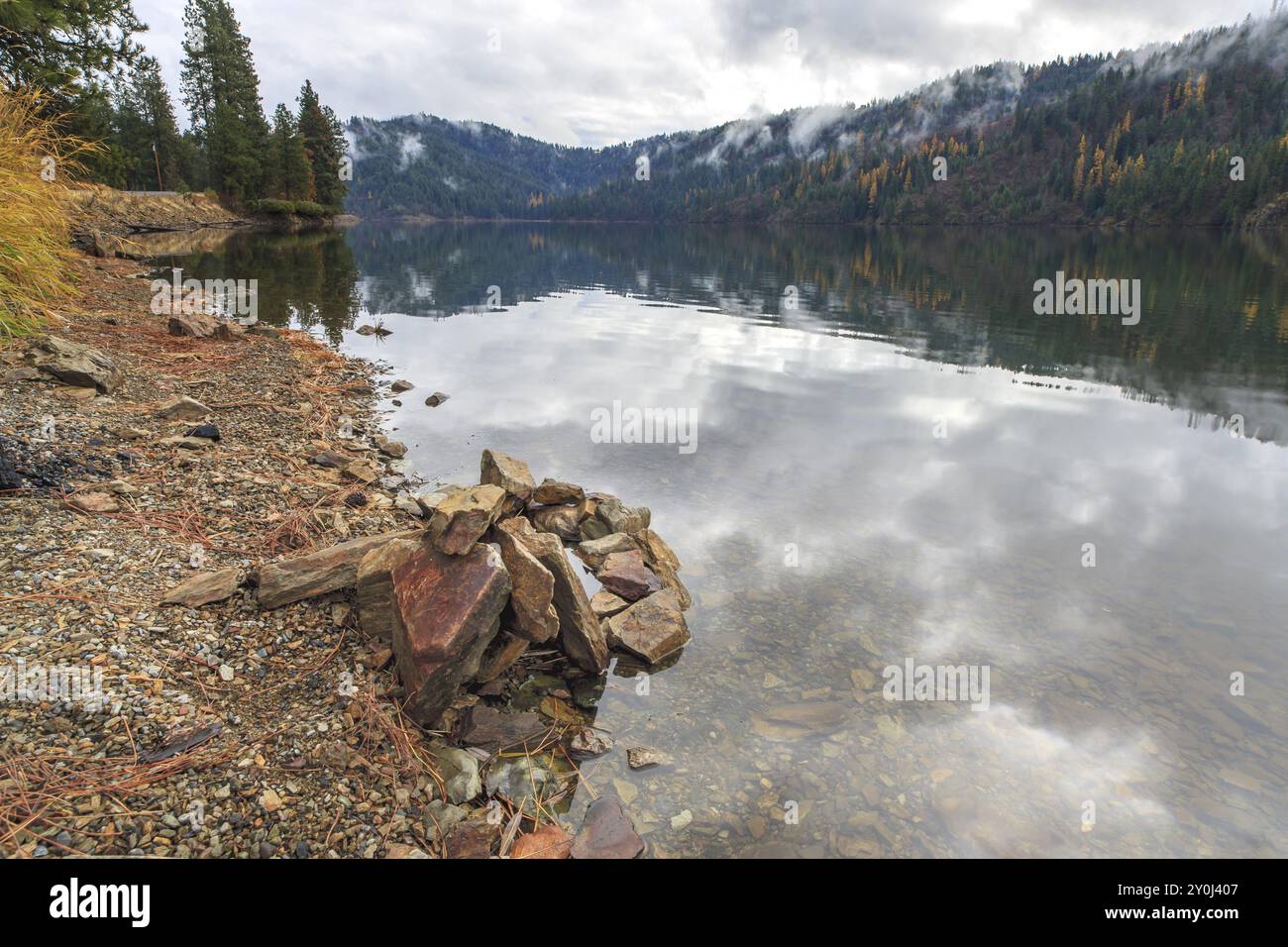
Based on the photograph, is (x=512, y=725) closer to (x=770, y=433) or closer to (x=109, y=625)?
(x=109, y=625)

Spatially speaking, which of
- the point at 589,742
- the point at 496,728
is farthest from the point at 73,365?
the point at 589,742

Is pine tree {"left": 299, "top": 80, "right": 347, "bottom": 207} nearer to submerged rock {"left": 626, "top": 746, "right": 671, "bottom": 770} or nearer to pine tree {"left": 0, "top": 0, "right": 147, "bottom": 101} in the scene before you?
pine tree {"left": 0, "top": 0, "right": 147, "bottom": 101}

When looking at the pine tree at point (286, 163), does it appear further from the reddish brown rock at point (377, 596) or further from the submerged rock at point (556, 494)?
the reddish brown rock at point (377, 596)

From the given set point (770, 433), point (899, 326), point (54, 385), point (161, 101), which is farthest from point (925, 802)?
point (161, 101)

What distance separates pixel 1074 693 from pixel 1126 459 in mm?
10160

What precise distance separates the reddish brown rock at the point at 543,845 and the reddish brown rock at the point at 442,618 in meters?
1.62

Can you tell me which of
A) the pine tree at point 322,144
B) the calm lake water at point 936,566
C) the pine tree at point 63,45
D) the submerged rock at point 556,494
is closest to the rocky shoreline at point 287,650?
the submerged rock at point 556,494

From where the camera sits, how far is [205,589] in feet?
21.5

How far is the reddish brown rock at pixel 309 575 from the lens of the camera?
6844 millimetres

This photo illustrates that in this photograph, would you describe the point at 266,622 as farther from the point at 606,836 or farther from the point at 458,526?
the point at 606,836

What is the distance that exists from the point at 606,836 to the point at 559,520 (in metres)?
6.23

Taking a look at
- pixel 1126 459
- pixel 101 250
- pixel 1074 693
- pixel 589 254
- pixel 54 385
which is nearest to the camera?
pixel 1074 693

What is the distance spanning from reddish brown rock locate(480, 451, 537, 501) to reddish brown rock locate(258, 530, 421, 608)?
3.58m

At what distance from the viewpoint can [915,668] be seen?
8031 mm
